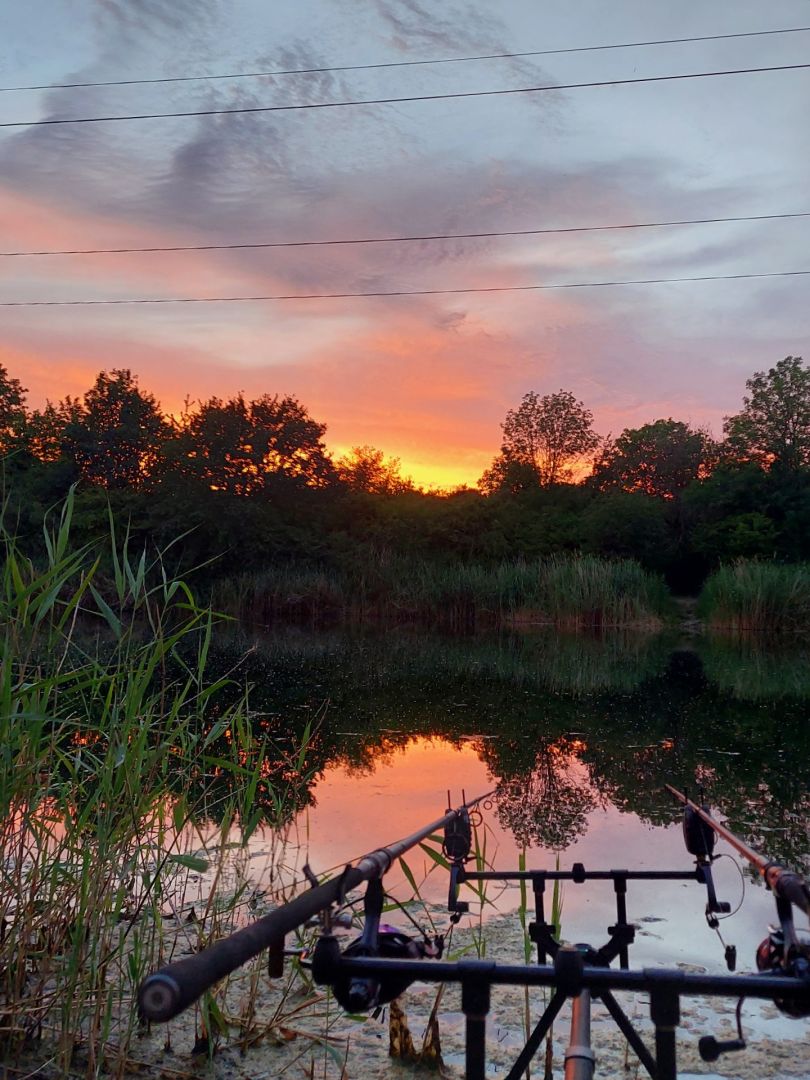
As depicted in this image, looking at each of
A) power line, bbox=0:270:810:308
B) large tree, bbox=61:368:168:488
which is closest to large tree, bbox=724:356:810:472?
power line, bbox=0:270:810:308

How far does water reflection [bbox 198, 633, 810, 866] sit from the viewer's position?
18.6ft

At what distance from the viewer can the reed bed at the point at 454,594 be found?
2262 cm

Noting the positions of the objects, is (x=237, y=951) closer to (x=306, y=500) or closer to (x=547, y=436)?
(x=306, y=500)

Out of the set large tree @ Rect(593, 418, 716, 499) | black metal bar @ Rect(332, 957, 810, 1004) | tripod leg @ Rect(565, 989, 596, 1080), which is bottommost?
tripod leg @ Rect(565, 989, 596, 1080)

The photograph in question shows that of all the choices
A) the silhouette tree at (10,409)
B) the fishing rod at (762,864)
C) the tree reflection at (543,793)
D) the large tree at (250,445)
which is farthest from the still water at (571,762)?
the silhouette tree at (10,409)

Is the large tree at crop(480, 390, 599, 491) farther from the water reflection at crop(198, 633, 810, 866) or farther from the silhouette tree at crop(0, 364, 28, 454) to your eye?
the water reflection at crop(198, 633, 810, 866)

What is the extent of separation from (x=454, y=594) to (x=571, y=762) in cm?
1745

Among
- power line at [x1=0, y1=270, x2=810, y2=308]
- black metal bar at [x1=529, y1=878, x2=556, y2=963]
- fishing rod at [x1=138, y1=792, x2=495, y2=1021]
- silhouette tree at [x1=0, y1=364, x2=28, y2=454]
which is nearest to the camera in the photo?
fishing rod at [x1=138, y1=792, x2=495, y2=1021]

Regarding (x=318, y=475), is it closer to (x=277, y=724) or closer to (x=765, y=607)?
(x=765, y=607)

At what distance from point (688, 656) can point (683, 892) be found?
12942 millimetres

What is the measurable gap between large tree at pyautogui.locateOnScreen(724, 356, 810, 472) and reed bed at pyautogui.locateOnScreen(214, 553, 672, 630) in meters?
20.2

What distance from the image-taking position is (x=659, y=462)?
4312 centimetres

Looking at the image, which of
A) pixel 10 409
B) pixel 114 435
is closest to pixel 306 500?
pixel 114 435

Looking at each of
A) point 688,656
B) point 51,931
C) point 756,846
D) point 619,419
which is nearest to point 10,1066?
point 51,931
